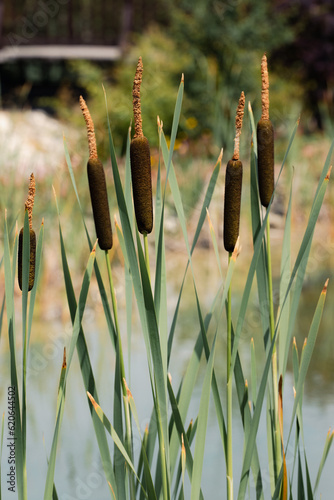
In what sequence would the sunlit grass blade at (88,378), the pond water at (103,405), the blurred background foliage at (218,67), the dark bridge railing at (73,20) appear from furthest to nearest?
the dark bridge railing at (73,20) → the blurred background foliage at (218,67) → the pond water at (103,405) → the sunlit grass blade at (88,378)

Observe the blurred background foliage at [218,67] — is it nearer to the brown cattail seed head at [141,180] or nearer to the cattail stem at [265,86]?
the cattail stem at [265,86]

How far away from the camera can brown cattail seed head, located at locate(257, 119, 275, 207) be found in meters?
0.93

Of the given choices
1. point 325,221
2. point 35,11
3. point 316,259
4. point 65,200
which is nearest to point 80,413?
point 65,200

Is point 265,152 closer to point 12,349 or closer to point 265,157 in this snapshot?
point 265,157

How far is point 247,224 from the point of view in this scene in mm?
4746

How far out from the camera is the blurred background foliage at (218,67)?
7699mm

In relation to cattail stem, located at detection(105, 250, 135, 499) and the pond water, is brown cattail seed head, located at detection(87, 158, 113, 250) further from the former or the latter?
the pond water

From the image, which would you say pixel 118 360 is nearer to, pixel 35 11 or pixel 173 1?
pixel 173 1

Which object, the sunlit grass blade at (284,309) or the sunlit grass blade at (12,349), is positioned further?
the sunlit grass blade at (284,309)

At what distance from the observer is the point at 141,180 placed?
2.81ft

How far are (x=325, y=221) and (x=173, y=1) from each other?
16.8ft

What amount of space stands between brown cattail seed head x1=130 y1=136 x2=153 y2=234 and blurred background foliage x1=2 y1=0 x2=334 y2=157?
5547 millimetres

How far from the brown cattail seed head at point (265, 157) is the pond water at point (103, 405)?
32 cm

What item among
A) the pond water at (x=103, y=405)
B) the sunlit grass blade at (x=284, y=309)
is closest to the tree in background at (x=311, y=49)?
the pond water at (x=103, y=405)
